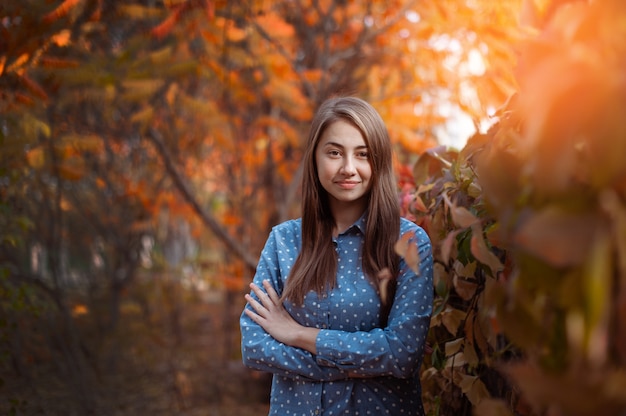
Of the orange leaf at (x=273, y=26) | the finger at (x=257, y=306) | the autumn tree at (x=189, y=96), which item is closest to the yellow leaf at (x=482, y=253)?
the finger at (x=257, y=306)

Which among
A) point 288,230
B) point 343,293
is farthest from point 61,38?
point 343,293

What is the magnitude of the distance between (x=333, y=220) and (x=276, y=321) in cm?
39

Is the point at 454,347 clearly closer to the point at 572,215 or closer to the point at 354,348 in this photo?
the point at 354,348

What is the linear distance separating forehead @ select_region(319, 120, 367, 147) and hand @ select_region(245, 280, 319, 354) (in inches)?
19.8

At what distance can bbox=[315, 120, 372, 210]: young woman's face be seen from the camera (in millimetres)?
1886

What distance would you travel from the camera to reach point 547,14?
0.89 metres

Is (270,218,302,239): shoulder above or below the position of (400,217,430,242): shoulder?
below

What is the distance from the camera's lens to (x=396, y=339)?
1.64 meters

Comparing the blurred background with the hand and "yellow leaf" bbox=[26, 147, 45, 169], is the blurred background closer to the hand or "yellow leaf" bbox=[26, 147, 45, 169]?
"yellow leaf" bbox=[26, 147, 45, 169]

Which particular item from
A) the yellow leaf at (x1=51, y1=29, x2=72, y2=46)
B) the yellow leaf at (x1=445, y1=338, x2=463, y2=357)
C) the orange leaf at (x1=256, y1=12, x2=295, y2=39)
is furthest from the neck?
the orange leaf at (x1=256, y1=12, x2=295, y2=39)

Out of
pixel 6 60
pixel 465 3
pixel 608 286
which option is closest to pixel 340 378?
pixel 608 286

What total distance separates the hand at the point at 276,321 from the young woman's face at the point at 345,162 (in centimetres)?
39

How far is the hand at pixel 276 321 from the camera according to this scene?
176cm

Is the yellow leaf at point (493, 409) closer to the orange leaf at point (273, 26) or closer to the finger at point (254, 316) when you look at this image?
the finger at point (254, 316)
